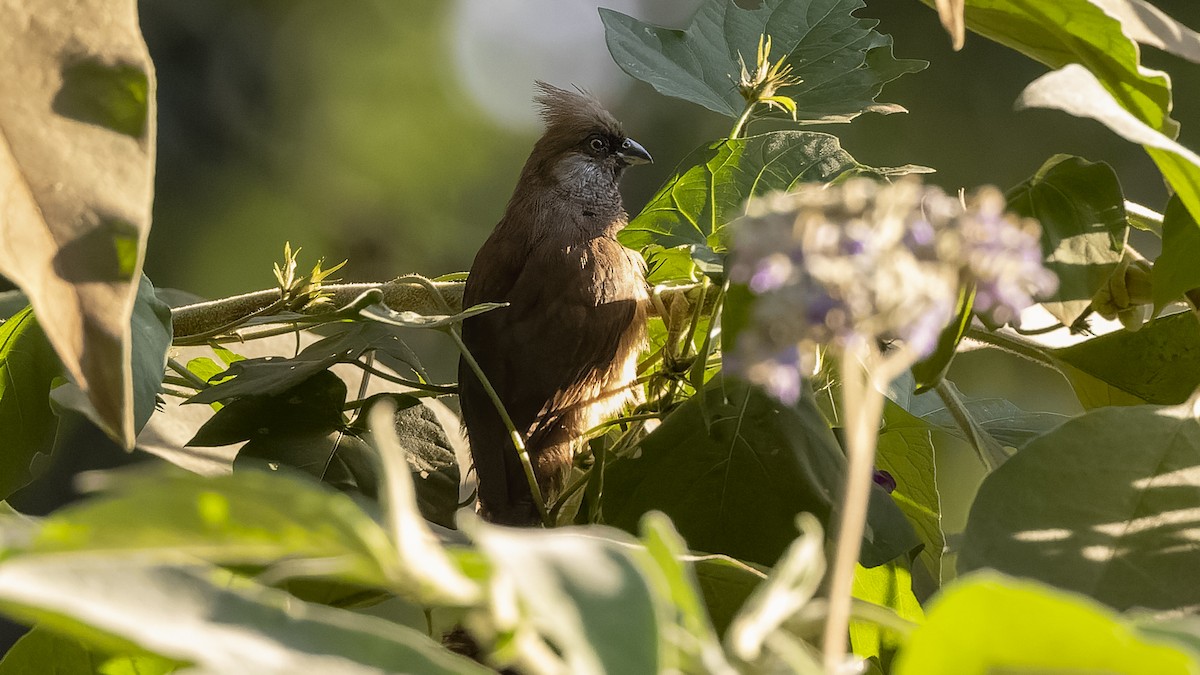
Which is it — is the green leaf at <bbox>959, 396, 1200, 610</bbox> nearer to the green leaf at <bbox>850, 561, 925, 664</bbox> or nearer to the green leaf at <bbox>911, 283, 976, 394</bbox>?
the green leaf at <bbox>911, 283, 976, 394</bbox>

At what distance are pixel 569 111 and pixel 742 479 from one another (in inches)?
61.1

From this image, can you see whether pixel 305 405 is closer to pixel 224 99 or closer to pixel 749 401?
pixel 749 401

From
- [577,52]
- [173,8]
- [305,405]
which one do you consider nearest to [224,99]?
[173,8]

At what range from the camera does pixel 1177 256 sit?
2.11 feet

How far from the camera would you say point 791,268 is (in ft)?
1.12

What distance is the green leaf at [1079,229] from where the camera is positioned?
2.31ft

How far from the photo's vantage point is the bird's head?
2049mm

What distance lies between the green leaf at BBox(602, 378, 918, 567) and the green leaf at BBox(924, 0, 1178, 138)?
24 cm

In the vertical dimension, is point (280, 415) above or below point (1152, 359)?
below

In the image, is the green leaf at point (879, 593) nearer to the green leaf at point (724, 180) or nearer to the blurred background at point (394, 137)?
the green leaf at point (724, 180)

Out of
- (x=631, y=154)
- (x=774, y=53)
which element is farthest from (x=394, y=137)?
(x=774, y=53)

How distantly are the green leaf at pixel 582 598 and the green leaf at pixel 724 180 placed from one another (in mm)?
502

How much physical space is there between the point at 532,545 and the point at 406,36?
4799 mm

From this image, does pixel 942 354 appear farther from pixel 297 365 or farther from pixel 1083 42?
pixel 297 365
